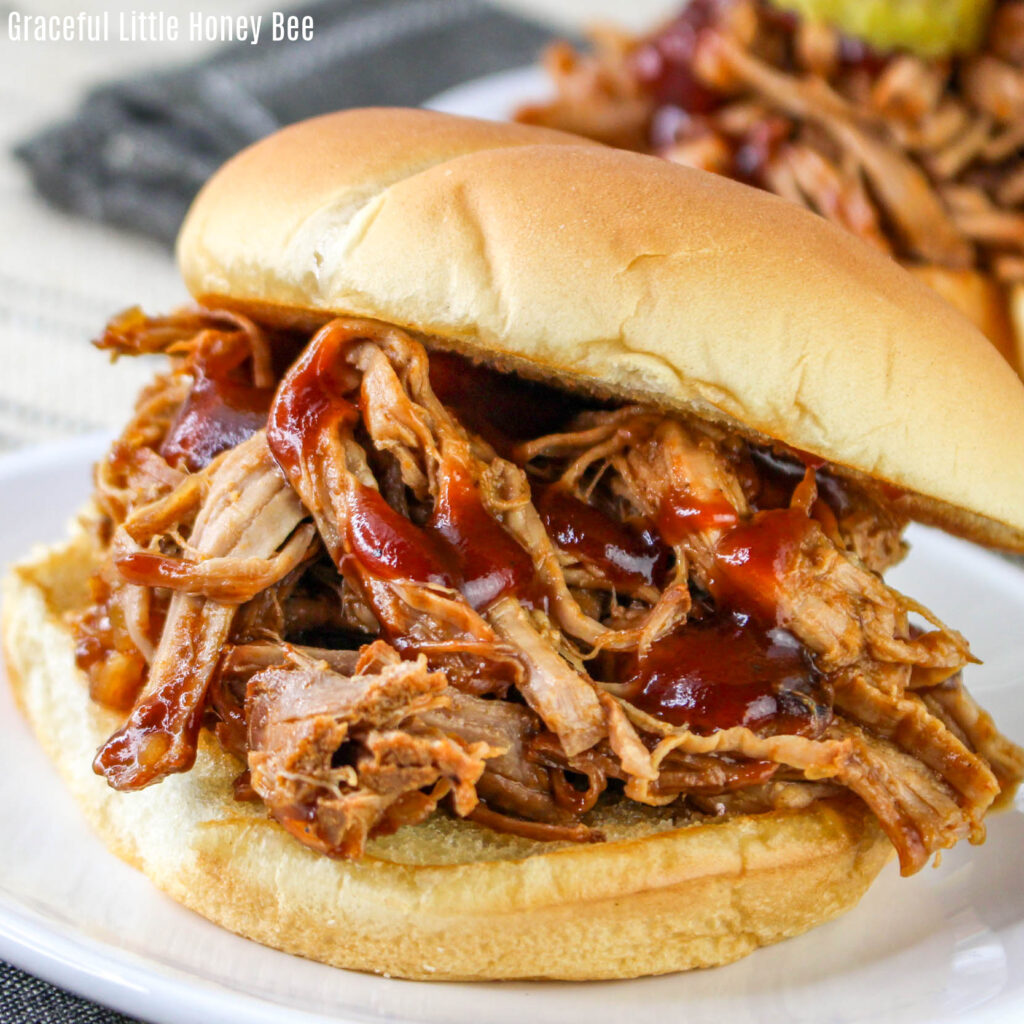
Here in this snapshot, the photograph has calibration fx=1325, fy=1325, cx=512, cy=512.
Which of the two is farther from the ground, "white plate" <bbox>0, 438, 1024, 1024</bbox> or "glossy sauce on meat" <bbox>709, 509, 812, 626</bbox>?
"glossy sauce on meat" <bbox>709, 509, 812, 626</bbox>

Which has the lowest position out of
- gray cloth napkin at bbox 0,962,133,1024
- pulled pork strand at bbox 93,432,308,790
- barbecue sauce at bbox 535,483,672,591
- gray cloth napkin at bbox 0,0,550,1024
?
gray cloth napkin at bbox 0,0,550,1024

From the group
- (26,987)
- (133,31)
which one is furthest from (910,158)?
(133,31)

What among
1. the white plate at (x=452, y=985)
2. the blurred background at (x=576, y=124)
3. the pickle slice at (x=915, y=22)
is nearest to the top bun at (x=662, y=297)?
the white plate at (x=452, y=985)

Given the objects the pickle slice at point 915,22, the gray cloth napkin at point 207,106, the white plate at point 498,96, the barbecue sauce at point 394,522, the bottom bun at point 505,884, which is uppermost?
the pickle slice at point 915,22

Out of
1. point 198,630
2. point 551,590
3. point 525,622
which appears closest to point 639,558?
point 551,590

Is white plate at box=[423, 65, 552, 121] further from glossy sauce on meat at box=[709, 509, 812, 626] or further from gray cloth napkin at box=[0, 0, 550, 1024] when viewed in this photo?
glossy sauce on meat at box=[709, 509, 812, 626]

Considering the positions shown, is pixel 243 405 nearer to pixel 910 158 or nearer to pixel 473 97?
pixel 910 158

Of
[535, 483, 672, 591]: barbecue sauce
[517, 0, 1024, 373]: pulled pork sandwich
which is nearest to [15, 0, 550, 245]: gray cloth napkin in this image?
[517, 0, 1024, 373]: pulled pork sandwich

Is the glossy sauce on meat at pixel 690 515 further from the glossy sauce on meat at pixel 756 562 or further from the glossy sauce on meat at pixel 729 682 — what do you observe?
the glossy sauce on meat at pixel 729 682
